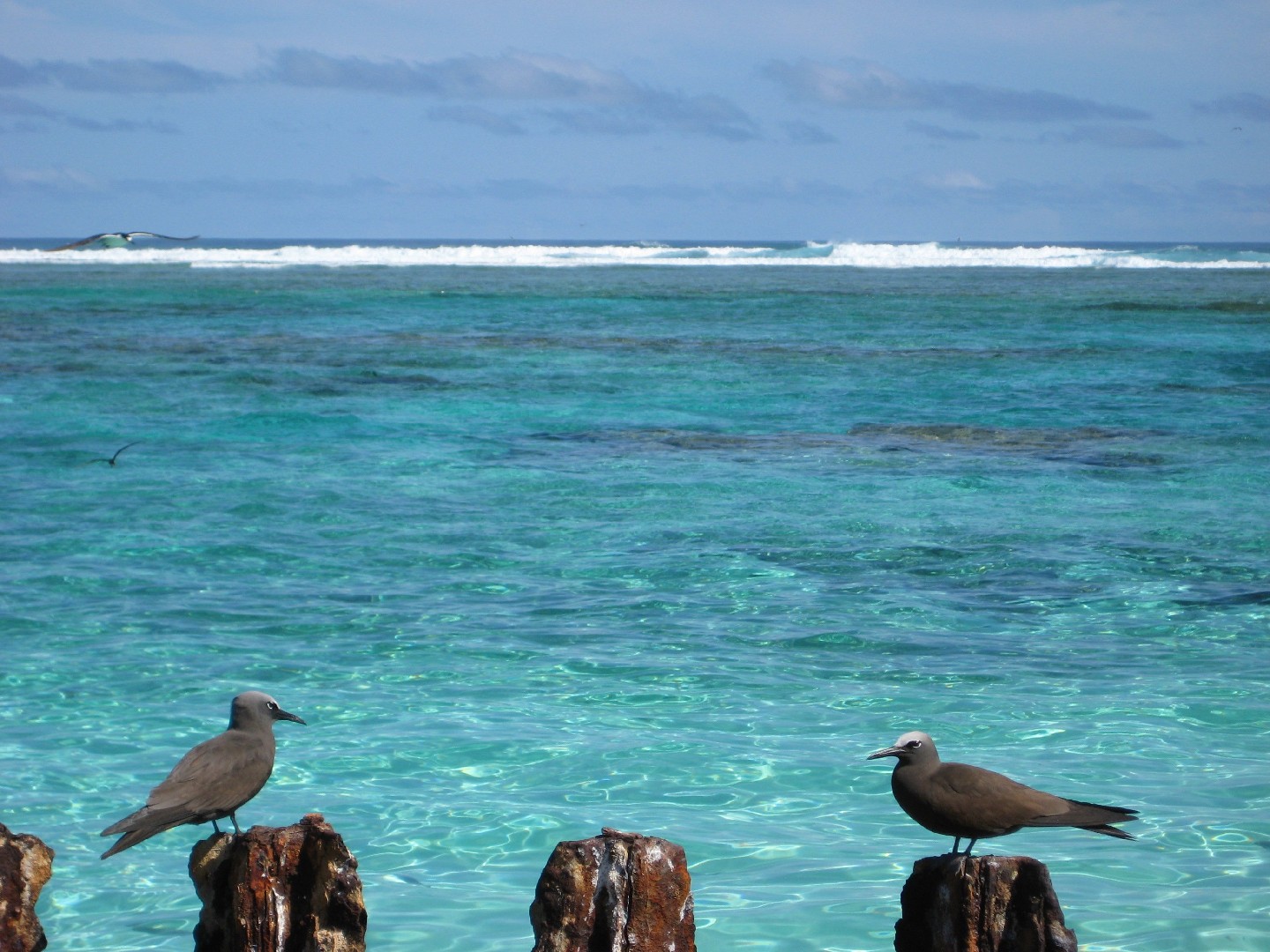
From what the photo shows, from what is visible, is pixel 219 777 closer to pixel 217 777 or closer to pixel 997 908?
pixel 217 777

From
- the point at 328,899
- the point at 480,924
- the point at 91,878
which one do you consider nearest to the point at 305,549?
the point at 91,878

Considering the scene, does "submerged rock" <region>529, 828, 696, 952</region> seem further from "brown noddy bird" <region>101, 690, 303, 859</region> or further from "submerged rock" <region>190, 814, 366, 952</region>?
"brown noddy bird" <region>101, 690, 303, 859</region>

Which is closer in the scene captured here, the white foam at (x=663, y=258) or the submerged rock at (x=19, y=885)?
the submerged rock at (x=19, y=885)

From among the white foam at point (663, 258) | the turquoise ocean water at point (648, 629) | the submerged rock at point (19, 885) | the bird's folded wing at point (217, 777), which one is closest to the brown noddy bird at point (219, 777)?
the bird's folded wing at point (217, 777)

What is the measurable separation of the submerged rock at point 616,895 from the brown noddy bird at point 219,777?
3.18 ft

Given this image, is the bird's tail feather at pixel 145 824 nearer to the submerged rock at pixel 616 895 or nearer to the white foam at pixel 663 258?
the submerged rock at pixel 616 895

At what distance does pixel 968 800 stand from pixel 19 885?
2.27 meters

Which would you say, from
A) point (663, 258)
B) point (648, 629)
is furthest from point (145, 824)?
point (663, 258)

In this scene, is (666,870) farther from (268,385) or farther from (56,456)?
(268,385)

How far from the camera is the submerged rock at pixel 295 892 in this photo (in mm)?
3236

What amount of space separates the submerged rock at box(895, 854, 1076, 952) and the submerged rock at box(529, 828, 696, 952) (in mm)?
593

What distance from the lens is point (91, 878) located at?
17.5 feet

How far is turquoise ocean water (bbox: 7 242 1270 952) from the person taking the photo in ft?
18.0

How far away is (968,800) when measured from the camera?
3.60 meters
